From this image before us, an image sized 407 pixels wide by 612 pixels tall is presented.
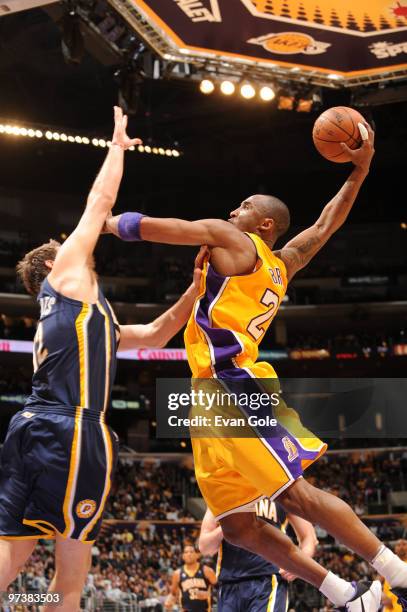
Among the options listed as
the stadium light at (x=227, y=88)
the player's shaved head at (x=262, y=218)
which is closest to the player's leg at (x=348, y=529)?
the player's shaved head at (x=262, y=218)

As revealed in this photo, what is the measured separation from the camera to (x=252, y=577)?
5941 millimetres

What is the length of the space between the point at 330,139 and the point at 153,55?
7.40m

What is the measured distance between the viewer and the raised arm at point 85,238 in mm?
4238

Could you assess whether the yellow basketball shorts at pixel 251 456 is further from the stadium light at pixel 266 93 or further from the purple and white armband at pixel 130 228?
the stadium light at pixel 266 93

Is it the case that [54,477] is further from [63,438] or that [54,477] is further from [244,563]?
[244,563]

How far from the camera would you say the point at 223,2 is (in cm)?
1076

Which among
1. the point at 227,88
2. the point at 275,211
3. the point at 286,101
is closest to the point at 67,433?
the point at 275,211

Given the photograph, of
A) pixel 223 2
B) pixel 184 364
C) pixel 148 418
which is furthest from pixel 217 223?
pixel 148 418

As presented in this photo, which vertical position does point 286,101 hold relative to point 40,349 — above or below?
above

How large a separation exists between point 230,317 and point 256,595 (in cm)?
226

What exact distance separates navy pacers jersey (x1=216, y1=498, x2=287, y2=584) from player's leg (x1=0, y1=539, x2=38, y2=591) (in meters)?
2.23

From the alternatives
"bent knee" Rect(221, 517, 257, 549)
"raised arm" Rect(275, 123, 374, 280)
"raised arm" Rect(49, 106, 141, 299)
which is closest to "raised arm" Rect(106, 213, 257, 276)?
→ "raised arm" Rect(49, 106, 141, 299)

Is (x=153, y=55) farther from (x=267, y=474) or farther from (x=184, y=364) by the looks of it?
(x=184, y=364)

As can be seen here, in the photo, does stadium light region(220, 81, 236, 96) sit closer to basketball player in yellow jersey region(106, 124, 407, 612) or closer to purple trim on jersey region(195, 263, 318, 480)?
basketball player in yellow jersey region(106, 124, 407, 612)
